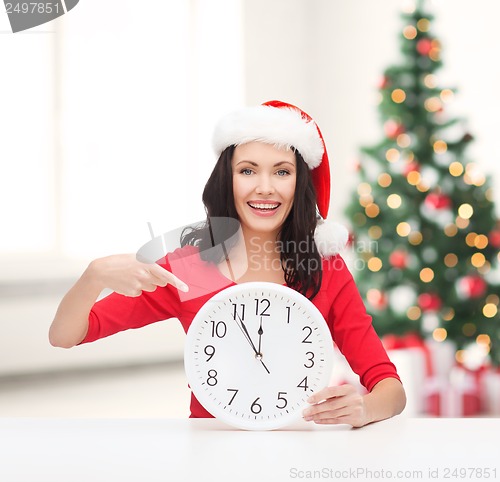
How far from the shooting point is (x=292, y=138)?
4.30 ft

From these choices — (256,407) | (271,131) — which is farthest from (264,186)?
(256,407)

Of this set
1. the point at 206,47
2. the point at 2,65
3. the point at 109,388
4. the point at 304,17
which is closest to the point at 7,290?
the point at 109,388

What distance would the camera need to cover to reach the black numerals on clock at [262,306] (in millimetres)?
1139

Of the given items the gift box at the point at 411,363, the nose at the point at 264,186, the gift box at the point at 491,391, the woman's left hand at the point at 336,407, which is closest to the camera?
the woman's left hand at the point at 336,407

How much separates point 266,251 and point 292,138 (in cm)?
19

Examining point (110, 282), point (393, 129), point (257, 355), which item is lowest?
point (257, 355)

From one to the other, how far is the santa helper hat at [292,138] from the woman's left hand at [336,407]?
285 millimetres

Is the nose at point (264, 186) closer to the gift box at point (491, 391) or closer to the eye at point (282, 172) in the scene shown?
the eye at point (282, 172)

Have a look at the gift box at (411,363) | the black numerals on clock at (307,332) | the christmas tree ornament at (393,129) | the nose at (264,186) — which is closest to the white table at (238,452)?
the black numerals on clock at (307,332)

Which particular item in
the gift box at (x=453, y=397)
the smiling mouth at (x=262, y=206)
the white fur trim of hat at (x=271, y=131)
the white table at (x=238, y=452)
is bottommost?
the gift box at (x=453, y=397)

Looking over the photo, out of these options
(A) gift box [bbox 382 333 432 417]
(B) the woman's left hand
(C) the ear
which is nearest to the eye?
(C) the ear

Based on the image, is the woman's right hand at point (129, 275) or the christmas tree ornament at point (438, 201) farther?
the christmas tree ornament at point (438, 201)

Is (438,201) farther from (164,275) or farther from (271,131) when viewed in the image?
(164,275)

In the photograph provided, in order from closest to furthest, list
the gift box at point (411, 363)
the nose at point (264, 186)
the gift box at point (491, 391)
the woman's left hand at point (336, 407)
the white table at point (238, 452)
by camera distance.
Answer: the white table at point (238, 452)
the woman's left hand at point (336, 407)
the nose at point (264, 186)
the gift box at point (411, 363)
the gift box at point (491, 391)
